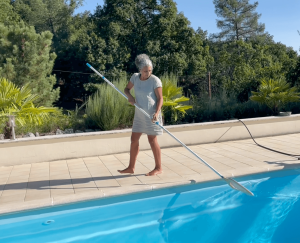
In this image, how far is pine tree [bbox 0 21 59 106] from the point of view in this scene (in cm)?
1194

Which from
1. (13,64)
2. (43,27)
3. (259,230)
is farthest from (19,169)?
(43,27)

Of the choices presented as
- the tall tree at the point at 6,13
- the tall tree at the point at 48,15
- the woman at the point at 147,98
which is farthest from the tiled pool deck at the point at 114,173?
the tall tree at the point at 48,15

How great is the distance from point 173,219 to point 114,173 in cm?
130

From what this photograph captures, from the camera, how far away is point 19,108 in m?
6.36

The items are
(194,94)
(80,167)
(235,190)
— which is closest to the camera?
(235,190)

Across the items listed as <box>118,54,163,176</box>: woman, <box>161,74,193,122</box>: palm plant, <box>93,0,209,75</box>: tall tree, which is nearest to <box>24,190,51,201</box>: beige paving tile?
<box>118,54,163,176</box>: woman

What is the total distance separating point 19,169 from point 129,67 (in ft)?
52.4

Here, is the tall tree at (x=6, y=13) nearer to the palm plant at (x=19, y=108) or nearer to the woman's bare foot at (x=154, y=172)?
the palm plant at (x=19, y=108)

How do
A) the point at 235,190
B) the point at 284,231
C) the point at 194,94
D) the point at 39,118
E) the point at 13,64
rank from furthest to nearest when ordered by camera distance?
the point at 13,64
the point at 194,94
the point at 39,118
the point at 235,190
the point at 284,231

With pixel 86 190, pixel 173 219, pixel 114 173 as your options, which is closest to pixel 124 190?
pixel 86 190

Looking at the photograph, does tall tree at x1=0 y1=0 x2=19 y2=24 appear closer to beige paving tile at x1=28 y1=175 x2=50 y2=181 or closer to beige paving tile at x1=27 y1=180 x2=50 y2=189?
beige paving tile at x1=28 y1=175 x2=50 y2=181

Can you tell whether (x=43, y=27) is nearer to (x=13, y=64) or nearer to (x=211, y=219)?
(x=13, y=64)

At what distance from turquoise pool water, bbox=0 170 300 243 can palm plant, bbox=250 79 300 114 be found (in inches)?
148

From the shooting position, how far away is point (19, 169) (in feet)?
16.0
